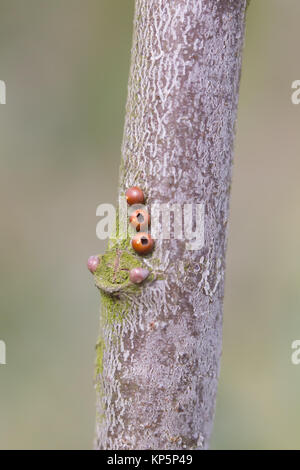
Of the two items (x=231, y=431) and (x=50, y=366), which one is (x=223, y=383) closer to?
(x=231, y=431)

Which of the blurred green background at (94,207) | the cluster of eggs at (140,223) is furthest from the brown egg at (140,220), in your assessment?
the blurred green background at (94,207)

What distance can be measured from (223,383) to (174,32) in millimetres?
1346

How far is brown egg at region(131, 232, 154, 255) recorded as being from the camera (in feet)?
1.92

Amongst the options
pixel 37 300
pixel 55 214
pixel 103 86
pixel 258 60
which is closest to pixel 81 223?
pixel 55 214

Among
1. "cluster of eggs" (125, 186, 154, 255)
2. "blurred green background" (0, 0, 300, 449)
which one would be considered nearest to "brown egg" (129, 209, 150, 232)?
"cluster of eggs" (125, 186, 154, 255)

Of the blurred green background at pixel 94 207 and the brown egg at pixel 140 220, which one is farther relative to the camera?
the blurred green background at pixel 94 207

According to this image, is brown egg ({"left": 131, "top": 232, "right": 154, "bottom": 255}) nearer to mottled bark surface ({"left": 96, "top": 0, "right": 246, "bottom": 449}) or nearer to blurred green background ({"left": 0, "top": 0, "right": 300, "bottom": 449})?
mottled bark surface ({"left": 96, "top": 0, "right": 246, "bottom": 449})

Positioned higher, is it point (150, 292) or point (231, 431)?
point (150, 292)

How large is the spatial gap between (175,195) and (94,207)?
1.21 metres

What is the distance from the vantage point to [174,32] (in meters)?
0.57

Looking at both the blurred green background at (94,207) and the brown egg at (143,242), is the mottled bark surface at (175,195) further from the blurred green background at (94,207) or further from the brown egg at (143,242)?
the blurred green background at (94,207)

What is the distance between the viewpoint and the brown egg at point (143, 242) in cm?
59

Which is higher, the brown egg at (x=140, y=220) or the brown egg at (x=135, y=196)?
the brown egg at (x=135, y=196)

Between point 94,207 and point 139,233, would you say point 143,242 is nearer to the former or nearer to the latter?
point 139,233
